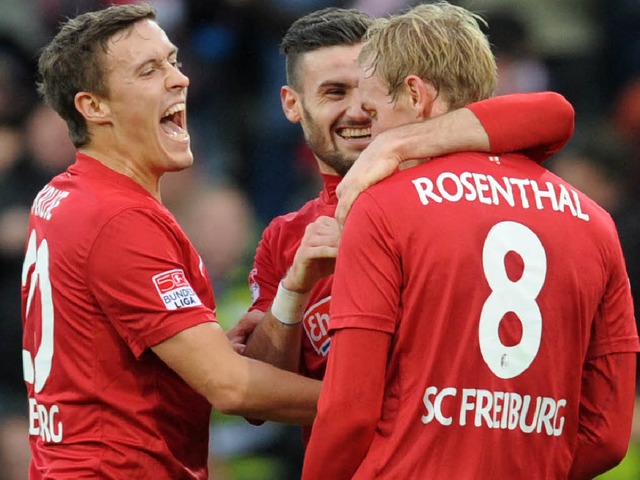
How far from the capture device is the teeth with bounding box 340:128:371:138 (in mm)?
4055

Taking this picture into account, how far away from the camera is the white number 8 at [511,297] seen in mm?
2854

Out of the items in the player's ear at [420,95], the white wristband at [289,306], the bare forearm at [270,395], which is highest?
the player's ear at [420,95]

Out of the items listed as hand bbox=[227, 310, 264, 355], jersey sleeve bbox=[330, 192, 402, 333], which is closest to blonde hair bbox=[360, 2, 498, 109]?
jersey sleeve bbox=[330, 192, 402, 333]

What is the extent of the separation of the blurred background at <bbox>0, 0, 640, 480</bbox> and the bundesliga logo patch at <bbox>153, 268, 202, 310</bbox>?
2454 mm

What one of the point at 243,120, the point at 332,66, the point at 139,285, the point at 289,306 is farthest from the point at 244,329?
the point at 243,120

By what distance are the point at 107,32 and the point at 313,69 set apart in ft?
2.59

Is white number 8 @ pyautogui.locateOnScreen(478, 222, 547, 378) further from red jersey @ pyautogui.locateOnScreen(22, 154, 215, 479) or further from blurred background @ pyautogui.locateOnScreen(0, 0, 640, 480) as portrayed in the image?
blurred background @ pyautogui.locateOnScreen(0, 0, 640, 480)

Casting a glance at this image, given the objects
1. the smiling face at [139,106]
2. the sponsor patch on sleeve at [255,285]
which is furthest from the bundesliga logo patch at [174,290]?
the sponsor patch on sleeve at [255,285]

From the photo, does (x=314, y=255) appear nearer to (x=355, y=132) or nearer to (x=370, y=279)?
(x=370, y=279)

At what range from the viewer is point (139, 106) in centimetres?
370

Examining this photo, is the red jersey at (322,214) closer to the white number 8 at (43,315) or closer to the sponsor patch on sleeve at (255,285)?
the sponsor patch on sleeve at (255,285)

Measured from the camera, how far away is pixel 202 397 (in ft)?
11.8

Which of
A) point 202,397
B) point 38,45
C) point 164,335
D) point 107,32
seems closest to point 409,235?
point 164,335

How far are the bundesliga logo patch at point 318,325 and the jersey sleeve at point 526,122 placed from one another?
90 cm
